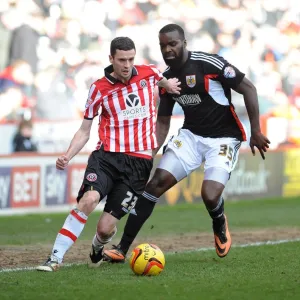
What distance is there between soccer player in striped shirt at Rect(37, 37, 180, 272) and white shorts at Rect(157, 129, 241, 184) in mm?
414

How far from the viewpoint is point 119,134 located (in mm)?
8242

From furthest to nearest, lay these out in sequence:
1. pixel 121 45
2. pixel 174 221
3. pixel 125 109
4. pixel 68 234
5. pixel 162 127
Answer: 1. pixel 174 221
2. pixel 162 127
3. pixel 125 109
4. pixel 121 45
5. pixel 68 234

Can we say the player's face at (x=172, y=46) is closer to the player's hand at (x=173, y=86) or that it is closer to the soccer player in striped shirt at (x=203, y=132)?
the soccer player in striped shirt at (x=203, y=132)

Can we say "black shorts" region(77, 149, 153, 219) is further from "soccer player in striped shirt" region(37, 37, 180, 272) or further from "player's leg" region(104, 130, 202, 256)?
"player's leg" region(104, 130, 202, 256)

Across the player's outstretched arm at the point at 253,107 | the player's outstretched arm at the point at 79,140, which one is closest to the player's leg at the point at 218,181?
the player's outstretched arm at the point at 253,107

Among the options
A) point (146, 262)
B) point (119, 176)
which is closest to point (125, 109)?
point (119, 176)

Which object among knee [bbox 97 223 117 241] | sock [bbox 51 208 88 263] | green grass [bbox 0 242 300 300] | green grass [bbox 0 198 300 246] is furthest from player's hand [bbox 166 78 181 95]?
green grass [bbox 0 198 300 246]

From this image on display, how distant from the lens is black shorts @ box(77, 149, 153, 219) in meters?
8.12

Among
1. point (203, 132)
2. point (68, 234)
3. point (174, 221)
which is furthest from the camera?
point (174, 221)

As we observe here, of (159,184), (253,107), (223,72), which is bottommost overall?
(159,184)

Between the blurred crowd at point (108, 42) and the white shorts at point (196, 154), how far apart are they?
840 cm

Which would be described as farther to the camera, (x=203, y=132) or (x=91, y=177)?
(x=203, y=132)

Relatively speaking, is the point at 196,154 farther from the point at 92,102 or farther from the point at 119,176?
the point at 92,102

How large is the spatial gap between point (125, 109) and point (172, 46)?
830 mm
